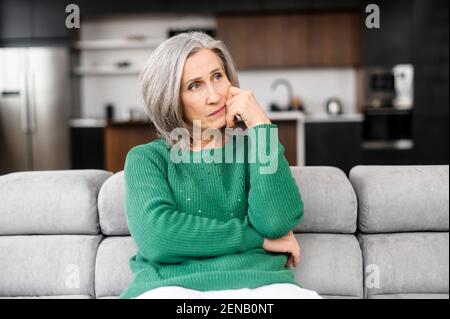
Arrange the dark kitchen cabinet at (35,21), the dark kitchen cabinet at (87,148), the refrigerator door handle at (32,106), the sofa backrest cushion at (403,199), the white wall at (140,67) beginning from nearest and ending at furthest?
the sofa backrest cushion at (403,199)
the dark kitchen cabinet at (35,21)
the refrigerator door handle at (32,106)
the dark kitchen cabinet at (87,148)
the white wall at (140,67)

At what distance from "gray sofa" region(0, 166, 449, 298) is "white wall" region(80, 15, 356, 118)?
3986mm

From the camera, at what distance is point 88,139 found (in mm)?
4840

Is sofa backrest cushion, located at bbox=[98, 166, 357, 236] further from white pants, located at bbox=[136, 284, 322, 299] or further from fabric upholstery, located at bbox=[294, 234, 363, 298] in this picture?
white pants, located at bbox=[136, 284, 322, 299]

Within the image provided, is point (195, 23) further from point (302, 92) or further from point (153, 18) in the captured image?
point (302, 92)

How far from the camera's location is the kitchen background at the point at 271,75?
14.5ft

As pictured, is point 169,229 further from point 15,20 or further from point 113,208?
point 15,20

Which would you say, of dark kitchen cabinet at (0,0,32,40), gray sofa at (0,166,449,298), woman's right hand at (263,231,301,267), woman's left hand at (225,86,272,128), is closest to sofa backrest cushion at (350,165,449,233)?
gray sofa at (0,166,449,298)

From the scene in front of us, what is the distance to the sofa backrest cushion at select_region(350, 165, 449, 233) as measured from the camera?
1.16 metres

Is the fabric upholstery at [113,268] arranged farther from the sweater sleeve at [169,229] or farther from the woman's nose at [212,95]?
the woman's nose at [212,95]

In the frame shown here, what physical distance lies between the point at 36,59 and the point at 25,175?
144 inches

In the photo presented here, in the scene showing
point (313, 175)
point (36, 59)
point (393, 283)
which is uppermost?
point (36, 59)

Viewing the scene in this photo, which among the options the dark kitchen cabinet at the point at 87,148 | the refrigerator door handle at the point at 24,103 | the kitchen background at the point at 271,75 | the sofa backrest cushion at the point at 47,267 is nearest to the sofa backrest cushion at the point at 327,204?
the sofa backrest cushion at the point at 47,267

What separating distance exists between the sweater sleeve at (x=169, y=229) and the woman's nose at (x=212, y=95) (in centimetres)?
17
